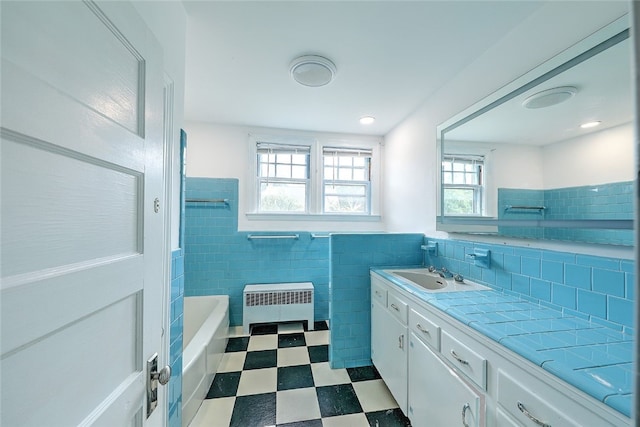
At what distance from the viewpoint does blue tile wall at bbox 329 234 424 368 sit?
195 cm

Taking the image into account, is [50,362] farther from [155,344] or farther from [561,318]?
[561,318]

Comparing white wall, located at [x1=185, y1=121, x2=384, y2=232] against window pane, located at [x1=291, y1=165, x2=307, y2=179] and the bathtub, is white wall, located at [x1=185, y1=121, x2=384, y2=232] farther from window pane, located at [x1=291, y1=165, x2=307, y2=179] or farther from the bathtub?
the bathtub

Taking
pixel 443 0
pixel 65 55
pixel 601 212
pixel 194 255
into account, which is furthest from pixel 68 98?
pixel 194 255

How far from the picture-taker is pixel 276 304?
2.56 metres

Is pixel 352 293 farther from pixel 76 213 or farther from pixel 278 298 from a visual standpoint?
pixel 76 213

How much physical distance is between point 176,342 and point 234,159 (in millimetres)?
1965

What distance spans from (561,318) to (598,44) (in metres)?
1.14

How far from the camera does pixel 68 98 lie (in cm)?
45

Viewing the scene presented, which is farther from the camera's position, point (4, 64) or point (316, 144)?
point (316, 144)

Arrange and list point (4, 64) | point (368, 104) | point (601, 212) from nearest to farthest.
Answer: point (4, 64), point (601, 212), point (368, 104)

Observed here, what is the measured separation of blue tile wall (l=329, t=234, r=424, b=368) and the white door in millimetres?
1413

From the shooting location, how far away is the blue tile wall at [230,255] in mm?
2602

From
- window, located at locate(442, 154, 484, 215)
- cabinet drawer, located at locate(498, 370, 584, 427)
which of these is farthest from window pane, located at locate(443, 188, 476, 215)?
cabinet drawer, located at locate(498, 370, 584, 427)

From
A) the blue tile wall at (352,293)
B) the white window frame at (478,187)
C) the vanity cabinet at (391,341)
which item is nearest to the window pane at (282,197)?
the blue tile wall at (352,293)
